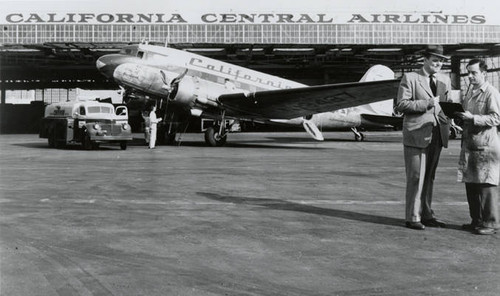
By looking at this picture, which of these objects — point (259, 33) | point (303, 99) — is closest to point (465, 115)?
point (303, 99)

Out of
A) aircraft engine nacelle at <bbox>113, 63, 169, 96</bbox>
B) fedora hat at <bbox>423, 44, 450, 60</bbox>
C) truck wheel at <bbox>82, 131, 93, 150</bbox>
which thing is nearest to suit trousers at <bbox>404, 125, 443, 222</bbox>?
fedora hat at <bbox>423, 44, 450, 60</bbox>

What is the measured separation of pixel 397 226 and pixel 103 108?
17.8m

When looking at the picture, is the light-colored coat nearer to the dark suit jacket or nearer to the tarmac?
the dark suit jacket

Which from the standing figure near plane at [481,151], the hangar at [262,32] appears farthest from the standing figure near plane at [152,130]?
the hangar at [262,32]

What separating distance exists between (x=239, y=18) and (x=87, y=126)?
27.6 m

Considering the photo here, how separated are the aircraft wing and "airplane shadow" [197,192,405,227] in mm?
13380

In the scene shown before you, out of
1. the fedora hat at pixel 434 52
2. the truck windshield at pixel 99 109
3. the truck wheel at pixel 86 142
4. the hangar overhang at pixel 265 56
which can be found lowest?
the truck wheel at pixel 86 142

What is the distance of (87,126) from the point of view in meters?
21.4

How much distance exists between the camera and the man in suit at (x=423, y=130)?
6586 mm


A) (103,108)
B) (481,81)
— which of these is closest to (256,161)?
(103,108)

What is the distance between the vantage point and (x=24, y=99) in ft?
281

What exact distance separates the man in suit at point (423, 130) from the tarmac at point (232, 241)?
1.20 feet

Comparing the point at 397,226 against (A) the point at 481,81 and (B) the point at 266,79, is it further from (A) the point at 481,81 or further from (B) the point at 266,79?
(B) the point at 266,79

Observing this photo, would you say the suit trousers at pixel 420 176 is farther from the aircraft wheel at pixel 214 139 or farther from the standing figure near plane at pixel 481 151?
the aircraft wheel at pixel 214 139
